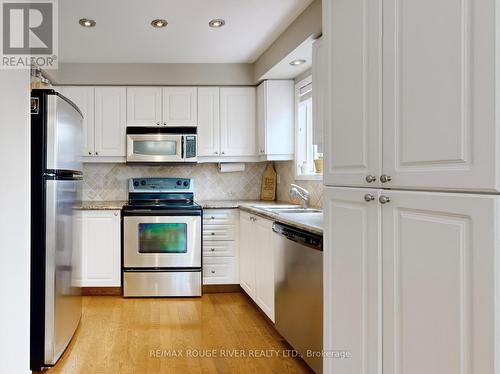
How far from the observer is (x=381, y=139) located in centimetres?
138

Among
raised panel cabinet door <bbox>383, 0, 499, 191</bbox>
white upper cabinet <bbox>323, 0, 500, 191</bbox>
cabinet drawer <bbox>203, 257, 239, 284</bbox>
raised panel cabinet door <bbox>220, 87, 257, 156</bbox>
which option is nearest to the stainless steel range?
cabinet drawer <bbox>203, 257, 239, 284</bbox>

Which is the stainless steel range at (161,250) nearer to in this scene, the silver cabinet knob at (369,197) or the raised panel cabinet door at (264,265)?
the raised panel cabinet door at (264,265)

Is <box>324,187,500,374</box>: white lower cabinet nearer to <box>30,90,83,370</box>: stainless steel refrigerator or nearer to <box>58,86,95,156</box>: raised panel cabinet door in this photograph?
<box>30,90,83,370</box>: stainless steel refrigerator

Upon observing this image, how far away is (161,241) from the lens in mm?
4191

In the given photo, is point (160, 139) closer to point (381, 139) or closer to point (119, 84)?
point (119, 84)

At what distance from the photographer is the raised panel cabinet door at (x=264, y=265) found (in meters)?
3.12

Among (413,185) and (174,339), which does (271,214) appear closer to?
(174,339)

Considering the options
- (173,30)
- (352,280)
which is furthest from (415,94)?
(173,30)

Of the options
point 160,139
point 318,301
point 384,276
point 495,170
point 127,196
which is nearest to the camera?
point 495,170

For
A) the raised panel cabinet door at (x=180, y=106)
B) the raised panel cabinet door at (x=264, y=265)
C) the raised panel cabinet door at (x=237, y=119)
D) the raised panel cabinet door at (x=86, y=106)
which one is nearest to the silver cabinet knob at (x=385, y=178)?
the raised panel cabinet door at (x=264, y=265)

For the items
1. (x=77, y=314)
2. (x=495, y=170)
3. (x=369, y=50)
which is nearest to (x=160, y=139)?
(x=77, y=314)

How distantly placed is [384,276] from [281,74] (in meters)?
3.08

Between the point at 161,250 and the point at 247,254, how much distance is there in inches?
34.8

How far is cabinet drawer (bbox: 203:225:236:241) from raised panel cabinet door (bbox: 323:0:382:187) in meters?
2.60
